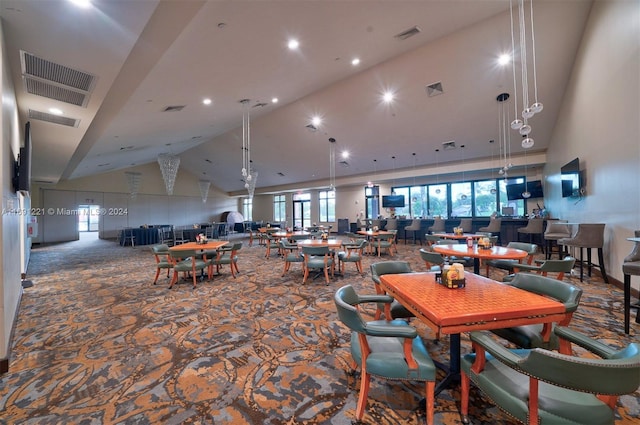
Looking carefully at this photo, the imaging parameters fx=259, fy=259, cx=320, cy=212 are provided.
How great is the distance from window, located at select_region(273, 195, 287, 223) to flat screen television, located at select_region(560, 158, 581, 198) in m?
15.9

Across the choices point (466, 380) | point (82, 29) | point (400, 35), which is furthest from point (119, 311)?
point (400, 35)

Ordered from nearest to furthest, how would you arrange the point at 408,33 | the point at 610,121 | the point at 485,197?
the point at 610,121 < the point at 408,33 < the point at 485,197

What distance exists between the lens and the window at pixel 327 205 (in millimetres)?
16886

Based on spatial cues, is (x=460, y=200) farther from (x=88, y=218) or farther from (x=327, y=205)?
(x=88, y=218)

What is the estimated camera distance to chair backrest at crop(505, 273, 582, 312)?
1722 millimetres

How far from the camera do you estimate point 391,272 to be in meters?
2.77

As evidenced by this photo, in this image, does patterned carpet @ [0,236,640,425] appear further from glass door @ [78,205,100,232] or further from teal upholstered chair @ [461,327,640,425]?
glass door @ [78,205,100,232]

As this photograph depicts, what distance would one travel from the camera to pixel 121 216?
15836 millimetres

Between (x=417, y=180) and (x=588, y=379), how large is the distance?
42.9ft

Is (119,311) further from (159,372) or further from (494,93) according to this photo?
(494,93)

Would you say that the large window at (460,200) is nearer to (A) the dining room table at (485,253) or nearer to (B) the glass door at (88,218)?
(A) the dining room table at (485,253)

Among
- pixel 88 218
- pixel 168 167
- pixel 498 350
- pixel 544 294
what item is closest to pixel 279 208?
pixel 168 167

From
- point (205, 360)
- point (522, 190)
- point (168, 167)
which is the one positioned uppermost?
point (168, 167)

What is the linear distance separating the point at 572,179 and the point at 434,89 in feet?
12.7
